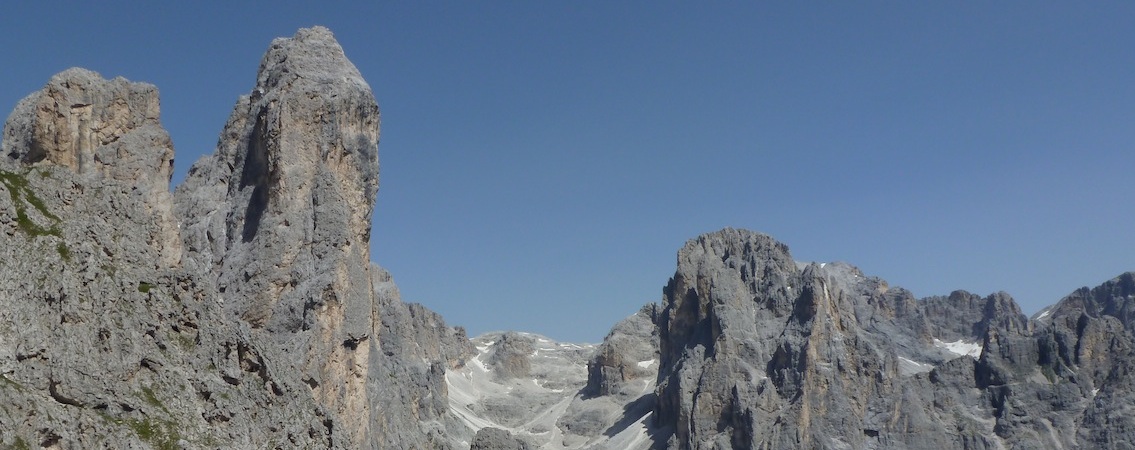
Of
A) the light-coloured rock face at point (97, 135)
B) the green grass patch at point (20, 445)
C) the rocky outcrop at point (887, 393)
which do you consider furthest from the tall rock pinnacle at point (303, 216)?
the rocky outcrop at point (887, 393)

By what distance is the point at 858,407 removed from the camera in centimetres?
18112

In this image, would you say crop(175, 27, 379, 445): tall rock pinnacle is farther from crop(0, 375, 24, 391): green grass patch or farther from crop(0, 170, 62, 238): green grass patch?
crop(0, 375, 24, 391): green grass patch

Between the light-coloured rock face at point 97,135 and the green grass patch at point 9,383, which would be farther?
the light-coloured rock face at point 97,135

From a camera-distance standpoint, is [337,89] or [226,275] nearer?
[226,275]

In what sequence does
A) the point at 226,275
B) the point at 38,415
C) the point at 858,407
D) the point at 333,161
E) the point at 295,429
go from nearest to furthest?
the point at 38,415
the point at 295,429
the point at 226,275
the point at 333,161
the point at 858,407

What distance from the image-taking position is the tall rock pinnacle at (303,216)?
7375cm

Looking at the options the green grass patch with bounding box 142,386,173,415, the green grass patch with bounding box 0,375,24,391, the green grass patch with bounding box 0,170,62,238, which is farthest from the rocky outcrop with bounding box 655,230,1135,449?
the green grass patch with bounding box 0,375,24,391

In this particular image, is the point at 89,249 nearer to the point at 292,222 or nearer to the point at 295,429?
the point at 295,429

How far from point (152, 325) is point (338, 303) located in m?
32.4

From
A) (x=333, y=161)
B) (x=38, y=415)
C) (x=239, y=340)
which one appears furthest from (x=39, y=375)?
(x=333, y=161)

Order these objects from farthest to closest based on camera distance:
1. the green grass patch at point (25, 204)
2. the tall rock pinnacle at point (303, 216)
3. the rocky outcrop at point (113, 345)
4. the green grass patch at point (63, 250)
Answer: the tall rock pinnacle at point (303, 216), the green grass patch at point (25, 204), the green grass patch at point (63, 250), the rocky outcrop at point (113, 345)

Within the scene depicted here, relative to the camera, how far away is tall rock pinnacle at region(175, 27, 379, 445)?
242ft

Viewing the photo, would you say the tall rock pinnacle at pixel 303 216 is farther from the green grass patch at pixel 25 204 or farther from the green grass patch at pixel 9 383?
the green grass patch at pixel 9 383

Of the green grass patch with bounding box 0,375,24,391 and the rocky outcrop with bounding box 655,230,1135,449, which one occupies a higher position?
the rocky outcrop with bounding box 655,230,1135,449
